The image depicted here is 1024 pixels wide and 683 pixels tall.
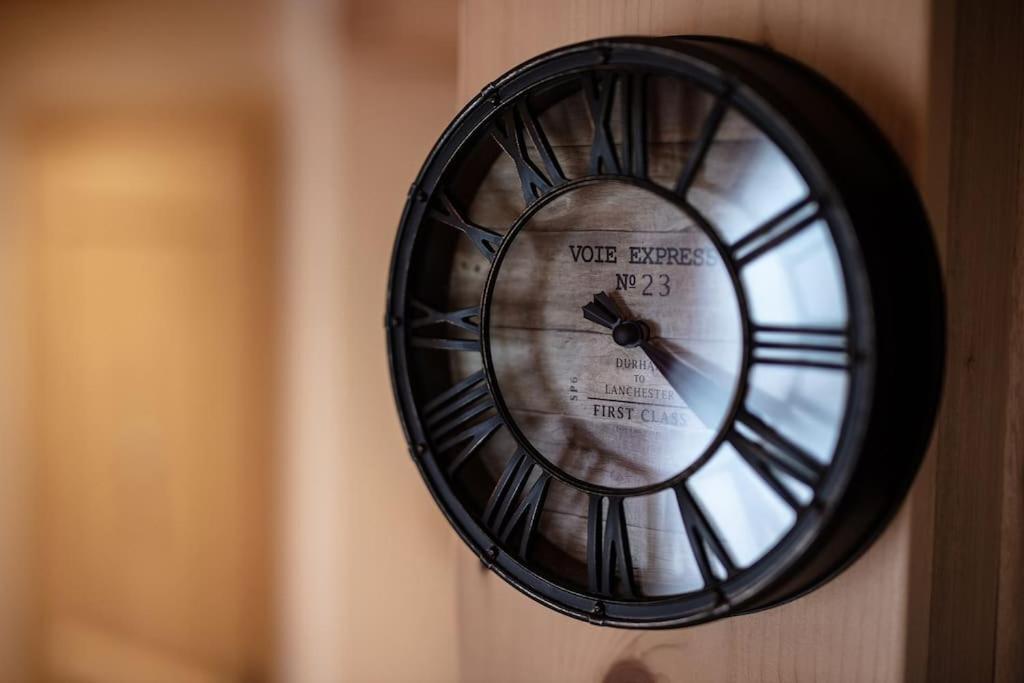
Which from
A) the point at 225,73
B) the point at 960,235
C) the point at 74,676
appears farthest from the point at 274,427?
the point at 960,235

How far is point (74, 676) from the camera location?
1.59 metres

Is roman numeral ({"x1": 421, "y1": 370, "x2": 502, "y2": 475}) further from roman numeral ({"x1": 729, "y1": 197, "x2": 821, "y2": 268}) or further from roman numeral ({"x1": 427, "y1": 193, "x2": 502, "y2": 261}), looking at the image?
roman numeral ({"x1": 729, "y1": 197, "x2": 821, "y2": 268})

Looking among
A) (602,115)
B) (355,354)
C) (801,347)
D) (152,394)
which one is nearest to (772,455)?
(801,347)

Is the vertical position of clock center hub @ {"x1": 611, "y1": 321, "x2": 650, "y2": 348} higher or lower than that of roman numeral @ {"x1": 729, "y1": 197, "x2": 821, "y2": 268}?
lower

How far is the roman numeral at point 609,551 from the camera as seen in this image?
827mm

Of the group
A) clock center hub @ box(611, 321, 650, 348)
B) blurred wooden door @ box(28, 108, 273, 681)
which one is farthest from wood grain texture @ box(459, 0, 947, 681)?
blurred wooden door @ box(28, 108, 273, 681)

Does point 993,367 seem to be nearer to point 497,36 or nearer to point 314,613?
point 497,36

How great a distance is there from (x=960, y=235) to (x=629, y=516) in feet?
1.21

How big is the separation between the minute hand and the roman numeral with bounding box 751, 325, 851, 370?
50 mm

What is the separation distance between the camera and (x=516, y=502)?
2.92ft

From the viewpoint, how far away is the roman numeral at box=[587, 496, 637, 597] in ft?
2.71

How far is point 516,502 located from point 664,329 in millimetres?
217

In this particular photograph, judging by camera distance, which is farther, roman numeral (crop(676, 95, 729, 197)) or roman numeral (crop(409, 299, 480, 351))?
roman numeral (crop(409, 299, 480, 351))

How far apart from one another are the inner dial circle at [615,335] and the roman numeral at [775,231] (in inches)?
1.1
